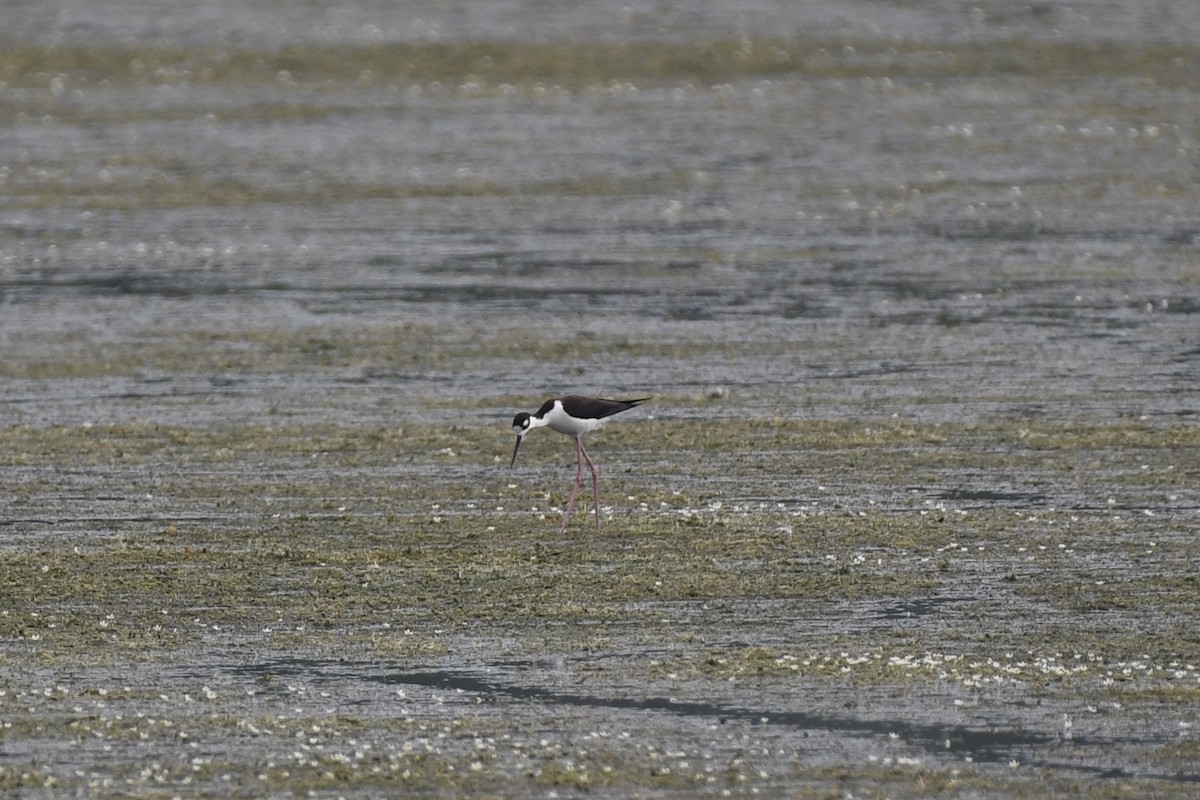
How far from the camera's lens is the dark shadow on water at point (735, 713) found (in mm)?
9602

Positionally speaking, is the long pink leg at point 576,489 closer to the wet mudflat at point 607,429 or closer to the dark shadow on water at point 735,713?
the wet mudflat at point 607,429

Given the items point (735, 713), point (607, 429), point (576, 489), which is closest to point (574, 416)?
point (576, 489)

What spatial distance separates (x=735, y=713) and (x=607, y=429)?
6.32 meters

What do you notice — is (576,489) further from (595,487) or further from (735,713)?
(735,713)

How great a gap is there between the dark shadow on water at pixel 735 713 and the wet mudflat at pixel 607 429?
32mm

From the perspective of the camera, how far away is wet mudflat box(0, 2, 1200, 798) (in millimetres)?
10086

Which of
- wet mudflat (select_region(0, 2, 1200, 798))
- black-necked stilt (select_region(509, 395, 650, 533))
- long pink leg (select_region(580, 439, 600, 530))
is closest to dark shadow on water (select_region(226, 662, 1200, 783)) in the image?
wet mudflat (select_region(0, 2, 1200, 798))

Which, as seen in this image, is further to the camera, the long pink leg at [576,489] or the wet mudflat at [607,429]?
the long pink leg at [576,489]

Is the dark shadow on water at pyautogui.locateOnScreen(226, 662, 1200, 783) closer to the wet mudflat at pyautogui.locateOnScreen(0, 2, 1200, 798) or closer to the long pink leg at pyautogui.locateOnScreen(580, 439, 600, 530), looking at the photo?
the wet mudflat at pyautogui.locateOnScreen(0, 2, 1200, 798)

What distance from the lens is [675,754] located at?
9648 millimetres

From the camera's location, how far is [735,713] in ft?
33.5

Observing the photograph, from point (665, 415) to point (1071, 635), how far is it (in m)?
5.62

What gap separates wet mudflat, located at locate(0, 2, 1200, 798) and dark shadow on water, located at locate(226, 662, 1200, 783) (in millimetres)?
32

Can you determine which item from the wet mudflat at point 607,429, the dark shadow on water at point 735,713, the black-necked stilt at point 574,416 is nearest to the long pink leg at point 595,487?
the black-necked stilt at point 574,416
